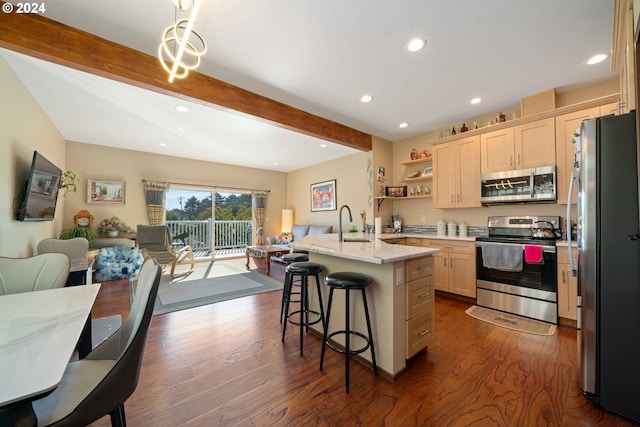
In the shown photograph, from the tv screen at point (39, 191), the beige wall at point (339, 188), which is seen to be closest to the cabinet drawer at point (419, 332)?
the beige wall at point (339, 188)

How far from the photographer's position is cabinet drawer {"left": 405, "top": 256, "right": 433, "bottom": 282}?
1.93 m

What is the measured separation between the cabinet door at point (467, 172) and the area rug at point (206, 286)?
3257 millimetres

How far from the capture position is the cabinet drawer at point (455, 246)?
3.30 meters

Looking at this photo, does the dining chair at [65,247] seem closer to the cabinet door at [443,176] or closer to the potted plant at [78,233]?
the potted plant at [78,233]

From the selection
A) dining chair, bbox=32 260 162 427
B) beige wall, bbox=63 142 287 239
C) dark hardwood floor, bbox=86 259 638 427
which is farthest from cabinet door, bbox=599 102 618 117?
beige wall, bbox=63 142 287 239

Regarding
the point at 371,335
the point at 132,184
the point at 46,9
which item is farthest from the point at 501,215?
the point at 132,184

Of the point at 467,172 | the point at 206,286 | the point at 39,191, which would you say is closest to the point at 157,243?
the point at 206,286

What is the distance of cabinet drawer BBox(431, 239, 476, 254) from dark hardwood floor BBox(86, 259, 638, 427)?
102 cm

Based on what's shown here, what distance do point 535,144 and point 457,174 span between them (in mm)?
951

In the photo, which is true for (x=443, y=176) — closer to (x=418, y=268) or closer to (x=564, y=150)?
(x=564, y=150)

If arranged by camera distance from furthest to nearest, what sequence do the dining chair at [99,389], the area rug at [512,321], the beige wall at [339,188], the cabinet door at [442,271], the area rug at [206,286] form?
the beige wall at [339,188], the cabinet door at [442,271], the area rug at [206,286], the area rug at [512,321], the dining chair at [99,389]

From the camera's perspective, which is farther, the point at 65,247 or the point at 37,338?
the point at 65,247

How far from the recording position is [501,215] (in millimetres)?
3582

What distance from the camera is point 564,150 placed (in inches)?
114
